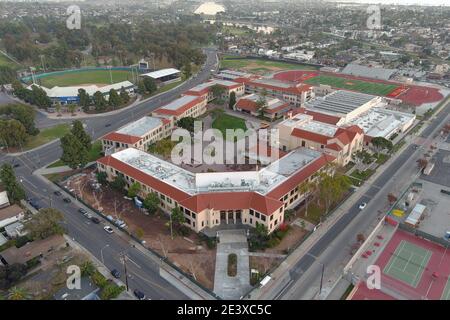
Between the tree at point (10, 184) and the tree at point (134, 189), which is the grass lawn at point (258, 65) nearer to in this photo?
the tree at point (134, 189)

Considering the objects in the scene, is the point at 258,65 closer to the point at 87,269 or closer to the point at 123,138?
the point at 123,138

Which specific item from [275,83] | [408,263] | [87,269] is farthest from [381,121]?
[87,269]

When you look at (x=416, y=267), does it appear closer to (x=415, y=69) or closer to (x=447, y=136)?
(x=447, y=136)

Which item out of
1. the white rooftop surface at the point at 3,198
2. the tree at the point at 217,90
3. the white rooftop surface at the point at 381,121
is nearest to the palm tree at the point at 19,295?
the white rooftop surface at the point at 3,198

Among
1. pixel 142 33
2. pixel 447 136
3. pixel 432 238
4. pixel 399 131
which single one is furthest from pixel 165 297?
pixel 142 33

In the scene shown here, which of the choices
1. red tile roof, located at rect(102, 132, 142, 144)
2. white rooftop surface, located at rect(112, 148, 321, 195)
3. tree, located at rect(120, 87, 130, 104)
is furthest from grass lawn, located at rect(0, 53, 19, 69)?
white rooftop surface, located at rect(112, 148, 321, 195)

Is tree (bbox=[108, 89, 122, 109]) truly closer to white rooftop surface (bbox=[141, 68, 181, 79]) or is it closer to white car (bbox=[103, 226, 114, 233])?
white rooftop surface (bbox=[141, 68, 181, 79])
